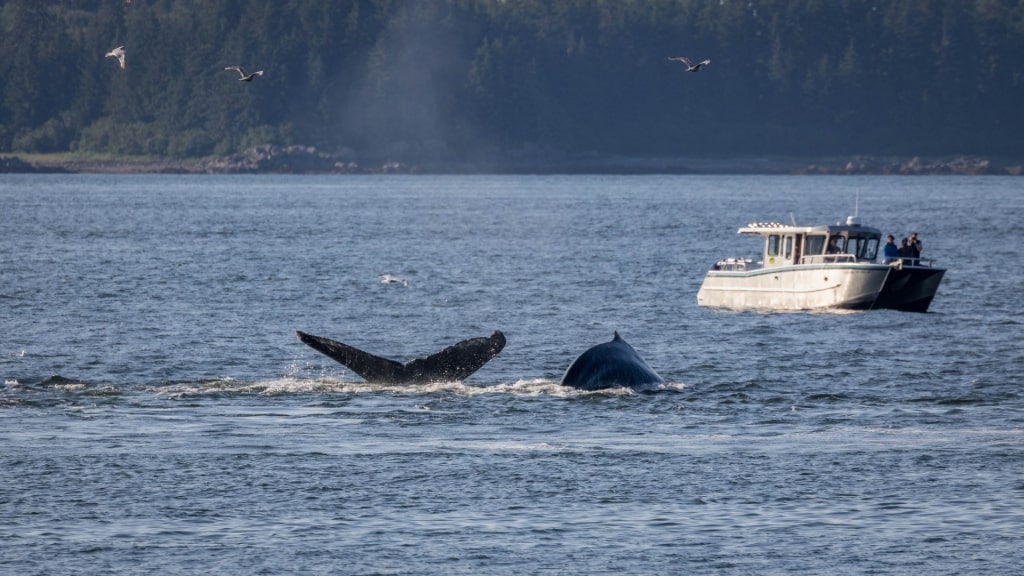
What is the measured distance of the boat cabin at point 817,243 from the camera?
54.6m

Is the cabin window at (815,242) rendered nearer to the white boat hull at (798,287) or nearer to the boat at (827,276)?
the boat at (827,276)

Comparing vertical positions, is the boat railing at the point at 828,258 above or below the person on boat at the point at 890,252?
below

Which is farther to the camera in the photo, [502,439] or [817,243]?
[817,243]

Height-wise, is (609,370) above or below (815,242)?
below

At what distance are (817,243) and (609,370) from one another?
2329 cm

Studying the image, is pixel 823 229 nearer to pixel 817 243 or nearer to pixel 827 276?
pixel 817 243

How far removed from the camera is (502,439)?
28812mm

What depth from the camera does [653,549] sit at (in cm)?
2180

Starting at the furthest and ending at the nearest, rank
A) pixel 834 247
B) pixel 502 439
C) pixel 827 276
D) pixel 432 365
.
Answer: pixel 834 247, pixel 827 276, pixel 432 365, pixel 502 439

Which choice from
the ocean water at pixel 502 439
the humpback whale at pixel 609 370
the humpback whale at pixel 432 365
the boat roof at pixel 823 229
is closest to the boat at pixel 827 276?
the boat roof at pixel 823 229

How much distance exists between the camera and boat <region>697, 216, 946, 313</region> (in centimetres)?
5393

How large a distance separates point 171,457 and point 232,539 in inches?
205

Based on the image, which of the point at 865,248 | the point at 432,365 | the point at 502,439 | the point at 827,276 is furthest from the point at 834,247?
the point at 502,439

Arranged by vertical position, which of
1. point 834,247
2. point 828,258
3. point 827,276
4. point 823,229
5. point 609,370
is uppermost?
point 823,229
